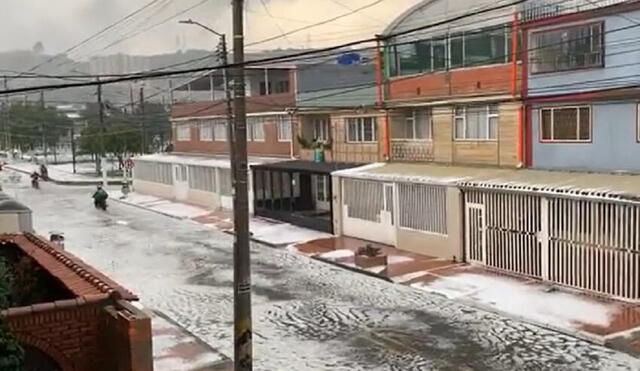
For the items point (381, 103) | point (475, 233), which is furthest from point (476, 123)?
point (381, 103)

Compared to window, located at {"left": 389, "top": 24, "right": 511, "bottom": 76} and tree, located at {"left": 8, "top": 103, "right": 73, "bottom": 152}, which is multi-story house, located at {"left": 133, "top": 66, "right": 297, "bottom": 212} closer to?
window, located at {"left": 389, "top": 24, "right": 511, "bottom": 76}

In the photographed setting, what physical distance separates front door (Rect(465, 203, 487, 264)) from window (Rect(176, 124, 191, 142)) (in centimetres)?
3005

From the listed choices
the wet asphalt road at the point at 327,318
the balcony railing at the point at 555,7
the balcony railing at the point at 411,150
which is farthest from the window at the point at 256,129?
the balcony railing at the point at 555,7

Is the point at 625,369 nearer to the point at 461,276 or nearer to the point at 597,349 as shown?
the point at 597,349

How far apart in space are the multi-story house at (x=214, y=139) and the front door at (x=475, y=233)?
14.8 m

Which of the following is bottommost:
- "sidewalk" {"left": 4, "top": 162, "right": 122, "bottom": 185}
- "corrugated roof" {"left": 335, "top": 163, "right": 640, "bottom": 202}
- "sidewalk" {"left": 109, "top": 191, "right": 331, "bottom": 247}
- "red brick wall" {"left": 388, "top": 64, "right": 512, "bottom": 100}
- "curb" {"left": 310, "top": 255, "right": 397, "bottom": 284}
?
"curb" {"left": 310, "top": 255, "right": 397, "bottom": 284}

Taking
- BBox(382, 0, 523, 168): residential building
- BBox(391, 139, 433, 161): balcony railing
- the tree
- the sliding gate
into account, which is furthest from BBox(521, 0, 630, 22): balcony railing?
the tree

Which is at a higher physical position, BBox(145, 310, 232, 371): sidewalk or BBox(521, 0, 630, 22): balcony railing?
BBox(521, 0, 630, 22): balcony railing

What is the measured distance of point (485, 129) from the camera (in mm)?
23156

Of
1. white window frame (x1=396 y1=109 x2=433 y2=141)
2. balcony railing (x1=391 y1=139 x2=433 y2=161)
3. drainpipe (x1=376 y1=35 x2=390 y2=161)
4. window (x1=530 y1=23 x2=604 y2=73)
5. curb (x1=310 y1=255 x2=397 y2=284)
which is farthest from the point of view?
drainpipe (x1=376 y1=35 x2=390 y2=161)

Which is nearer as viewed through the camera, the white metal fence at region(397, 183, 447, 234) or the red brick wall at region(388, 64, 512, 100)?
the red brick wall at region(388, 64, 512, 100)

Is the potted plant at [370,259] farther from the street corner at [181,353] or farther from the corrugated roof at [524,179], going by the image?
the street corner at [181,353]

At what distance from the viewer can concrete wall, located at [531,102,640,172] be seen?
1833 centimetres

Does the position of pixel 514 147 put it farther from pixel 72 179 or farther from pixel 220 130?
pixel 72 179
